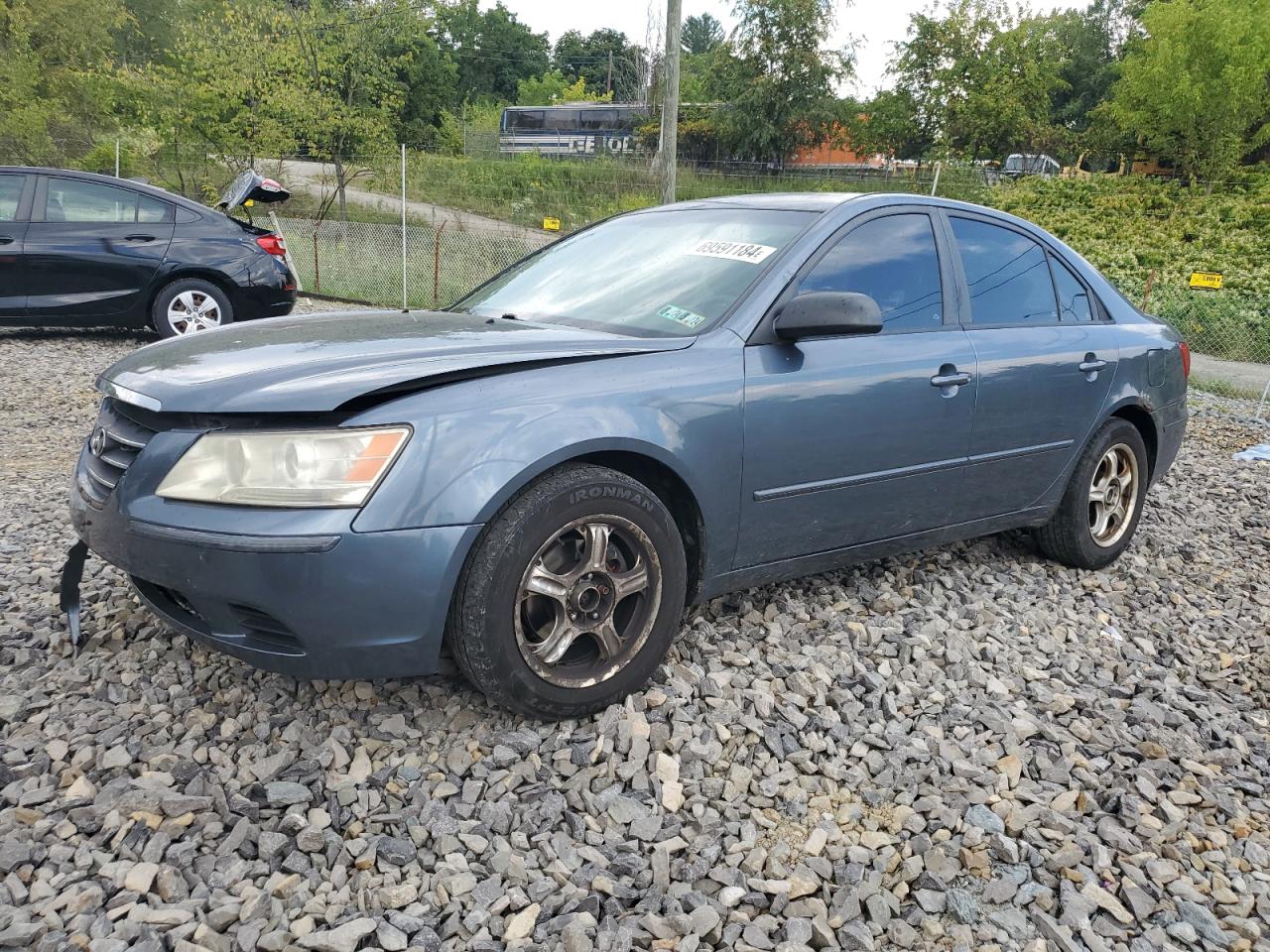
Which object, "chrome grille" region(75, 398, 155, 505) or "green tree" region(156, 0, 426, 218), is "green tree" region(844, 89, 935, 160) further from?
"chrome grille" region(75, 398, 155, 505)

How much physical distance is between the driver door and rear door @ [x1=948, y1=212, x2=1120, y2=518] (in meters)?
0.13

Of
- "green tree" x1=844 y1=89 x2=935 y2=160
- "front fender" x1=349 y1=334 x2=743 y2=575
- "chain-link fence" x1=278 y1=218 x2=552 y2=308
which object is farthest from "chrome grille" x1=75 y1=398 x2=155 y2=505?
"green tree" x1=844 y1=89 x2=935 y2=160

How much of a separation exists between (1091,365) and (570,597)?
2.61 meters

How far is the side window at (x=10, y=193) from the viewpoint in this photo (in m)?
7.75

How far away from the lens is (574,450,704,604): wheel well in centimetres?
261

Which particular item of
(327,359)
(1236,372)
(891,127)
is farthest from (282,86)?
(891,127)

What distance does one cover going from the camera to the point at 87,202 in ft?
26.2

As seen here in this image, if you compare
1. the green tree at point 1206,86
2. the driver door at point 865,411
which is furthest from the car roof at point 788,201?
the green tree at point 1206,86

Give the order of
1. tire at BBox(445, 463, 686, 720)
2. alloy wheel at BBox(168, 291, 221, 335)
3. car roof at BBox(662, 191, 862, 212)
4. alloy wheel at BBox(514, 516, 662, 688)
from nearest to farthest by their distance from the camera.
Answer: tire at BBox(445, 463, 686, 720) → alloy wheel at BBox(514, 516, 662, 688) → car roof at BBox(662, 191, 862, 212) → alloy wheel at BBox(168, 291, 221, 335)

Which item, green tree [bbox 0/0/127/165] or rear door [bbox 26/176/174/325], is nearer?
rear door [bbox 26/176/174/325]

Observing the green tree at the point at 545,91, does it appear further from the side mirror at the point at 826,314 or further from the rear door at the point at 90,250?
the side mirror at the point at 826,314

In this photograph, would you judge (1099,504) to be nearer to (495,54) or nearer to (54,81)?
(54,81)

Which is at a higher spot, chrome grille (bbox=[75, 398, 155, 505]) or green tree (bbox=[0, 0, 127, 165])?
green tree (bbox=[0, 0, 127, 165])

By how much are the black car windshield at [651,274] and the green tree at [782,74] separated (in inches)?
1259
